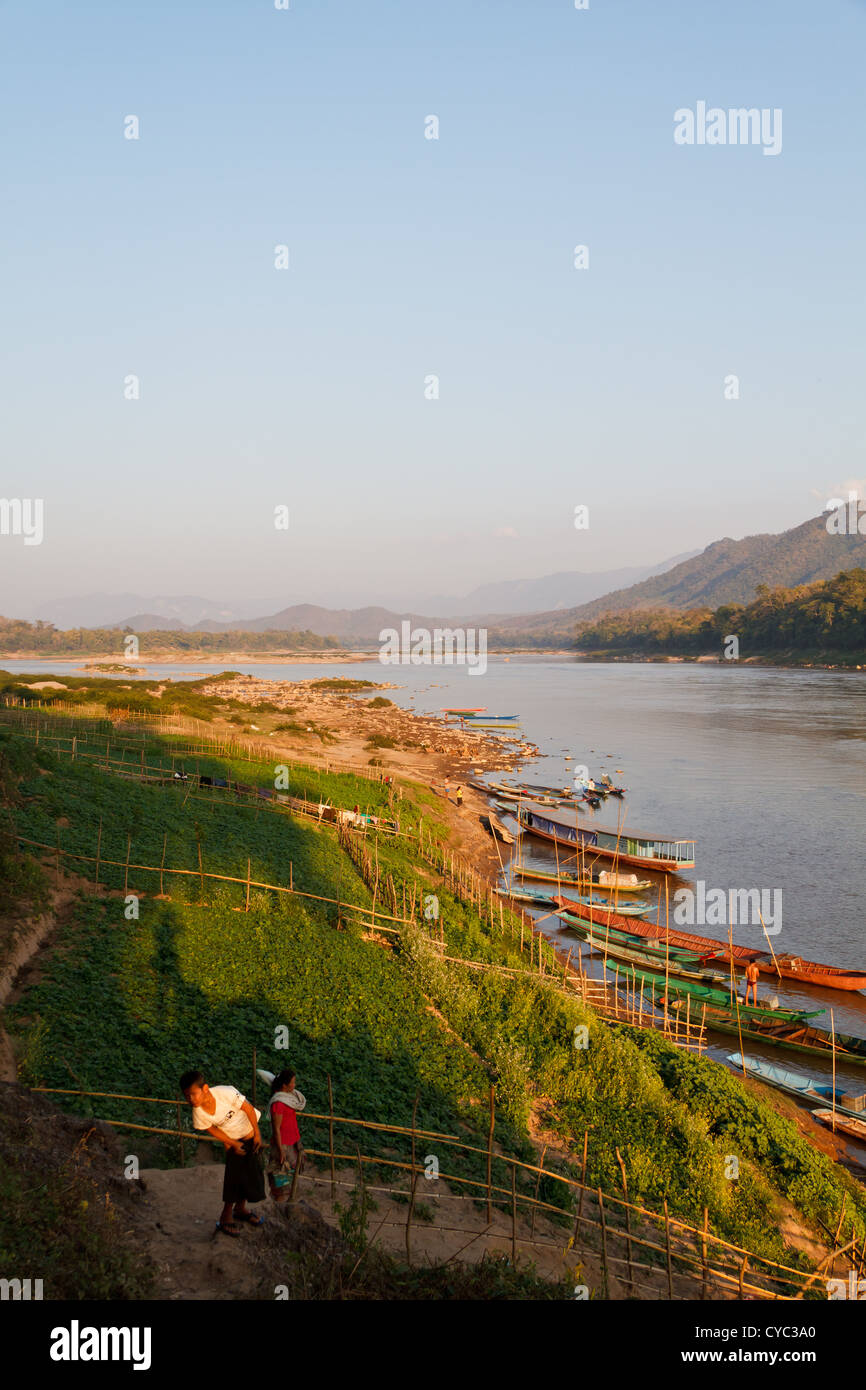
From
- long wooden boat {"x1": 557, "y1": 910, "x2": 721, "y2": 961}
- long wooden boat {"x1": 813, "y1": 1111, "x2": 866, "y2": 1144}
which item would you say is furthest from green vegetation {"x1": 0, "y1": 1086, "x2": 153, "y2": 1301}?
long wooden boat {"x1": 557, "y1": 910, "x2": 721, "y2": 961}

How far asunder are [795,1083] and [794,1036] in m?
1.62

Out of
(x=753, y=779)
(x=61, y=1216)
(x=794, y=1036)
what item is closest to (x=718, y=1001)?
(x=794, y=1036)

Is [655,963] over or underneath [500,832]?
underneath

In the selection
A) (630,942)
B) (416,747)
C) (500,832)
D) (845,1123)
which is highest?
(416,747)

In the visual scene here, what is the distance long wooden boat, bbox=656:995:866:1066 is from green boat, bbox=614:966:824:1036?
0.08m

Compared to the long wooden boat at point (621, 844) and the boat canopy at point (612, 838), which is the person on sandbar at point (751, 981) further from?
the boat canopy at point (612, 838)

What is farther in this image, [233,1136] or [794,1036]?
[794,1036]

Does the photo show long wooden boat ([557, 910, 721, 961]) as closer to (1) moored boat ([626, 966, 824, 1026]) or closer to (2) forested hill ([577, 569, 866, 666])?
(1) moored boat ([626, 966, 824, 1026])

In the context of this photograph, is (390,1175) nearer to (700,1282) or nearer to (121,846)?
(700,1282)

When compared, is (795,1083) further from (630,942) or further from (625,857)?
(625,857)

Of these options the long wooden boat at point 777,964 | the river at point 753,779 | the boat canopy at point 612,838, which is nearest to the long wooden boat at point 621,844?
the boat canopy at point 612,838

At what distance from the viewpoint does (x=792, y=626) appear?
10881cm

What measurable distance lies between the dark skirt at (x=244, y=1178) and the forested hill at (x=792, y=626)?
107m
